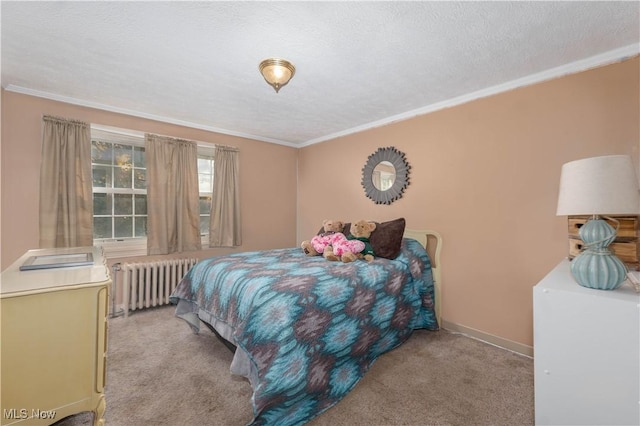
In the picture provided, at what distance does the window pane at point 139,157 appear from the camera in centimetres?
336

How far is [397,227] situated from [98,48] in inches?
110

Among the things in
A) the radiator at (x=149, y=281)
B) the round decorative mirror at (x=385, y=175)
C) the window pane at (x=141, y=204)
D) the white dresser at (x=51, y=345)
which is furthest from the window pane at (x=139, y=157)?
the round decorative mirror at (x=385, y=175)

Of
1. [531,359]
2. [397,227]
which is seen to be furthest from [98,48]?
[531,359]

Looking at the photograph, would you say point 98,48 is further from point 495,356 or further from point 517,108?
point 495,356

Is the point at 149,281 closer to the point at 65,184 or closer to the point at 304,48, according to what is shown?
the point at 65,184

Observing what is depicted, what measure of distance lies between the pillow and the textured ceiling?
1.32m

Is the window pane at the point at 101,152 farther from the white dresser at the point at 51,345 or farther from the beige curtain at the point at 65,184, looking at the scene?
the white dresser at the point at 51,345

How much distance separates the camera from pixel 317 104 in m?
2.96

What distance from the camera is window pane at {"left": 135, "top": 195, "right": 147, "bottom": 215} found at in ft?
11.1

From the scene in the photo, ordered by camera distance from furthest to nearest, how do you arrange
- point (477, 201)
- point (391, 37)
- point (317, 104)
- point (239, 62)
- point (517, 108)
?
point (317, 104), point (477, 201), point (517, 108), point (239, 62), point (391, 37)

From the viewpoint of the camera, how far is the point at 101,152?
10.4 ft

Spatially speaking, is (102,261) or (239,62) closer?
(102,261)

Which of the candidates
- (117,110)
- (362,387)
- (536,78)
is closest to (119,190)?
(117,110)

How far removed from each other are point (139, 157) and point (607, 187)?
4201 millimetres
